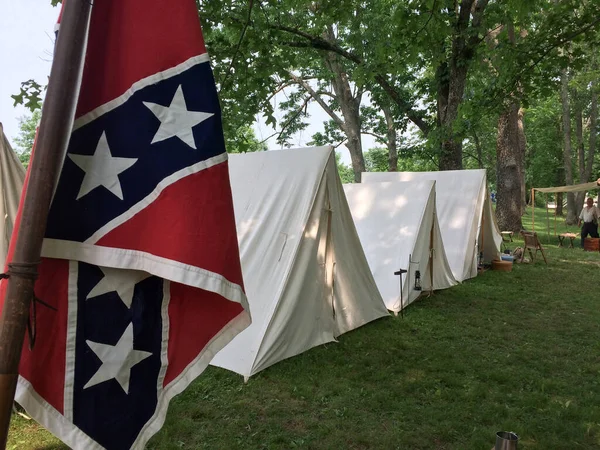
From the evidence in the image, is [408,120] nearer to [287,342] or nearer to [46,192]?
[287,342]

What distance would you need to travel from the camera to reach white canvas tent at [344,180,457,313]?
7.21 meters

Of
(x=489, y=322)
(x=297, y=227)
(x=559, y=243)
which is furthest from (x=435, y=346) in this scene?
(x=559, y=243)

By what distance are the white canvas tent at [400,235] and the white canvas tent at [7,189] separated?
5139 millimetres

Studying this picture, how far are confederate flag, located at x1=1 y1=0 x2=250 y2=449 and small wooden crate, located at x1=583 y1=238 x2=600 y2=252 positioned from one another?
16303 millimetres

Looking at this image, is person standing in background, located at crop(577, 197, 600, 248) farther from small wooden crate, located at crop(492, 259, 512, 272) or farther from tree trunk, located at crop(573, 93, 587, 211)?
tree trunk, located at crop(573, 93, 587, 211)

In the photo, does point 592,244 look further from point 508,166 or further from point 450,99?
point 450,99

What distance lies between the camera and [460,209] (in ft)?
31.7

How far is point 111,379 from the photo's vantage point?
1.17 m

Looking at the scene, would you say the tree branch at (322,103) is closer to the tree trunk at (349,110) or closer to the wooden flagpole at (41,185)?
the tree trunk at (349,110)

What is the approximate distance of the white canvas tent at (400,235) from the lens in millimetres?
7215

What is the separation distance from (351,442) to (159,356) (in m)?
2.70

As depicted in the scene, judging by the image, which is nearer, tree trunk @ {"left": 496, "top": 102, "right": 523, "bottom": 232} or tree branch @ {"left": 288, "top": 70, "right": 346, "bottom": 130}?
tree trunk @ {"left": 496, "top": 102, "right": 523, "bottom": 232}

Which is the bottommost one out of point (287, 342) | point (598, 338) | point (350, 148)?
point (598, 338)

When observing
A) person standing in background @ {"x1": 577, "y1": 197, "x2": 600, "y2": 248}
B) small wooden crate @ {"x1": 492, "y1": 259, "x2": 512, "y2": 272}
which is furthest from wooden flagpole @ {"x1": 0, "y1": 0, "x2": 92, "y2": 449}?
person standing in background @ {"x1": 577, "y1": 197, "x2": 600, "y2": 248}
